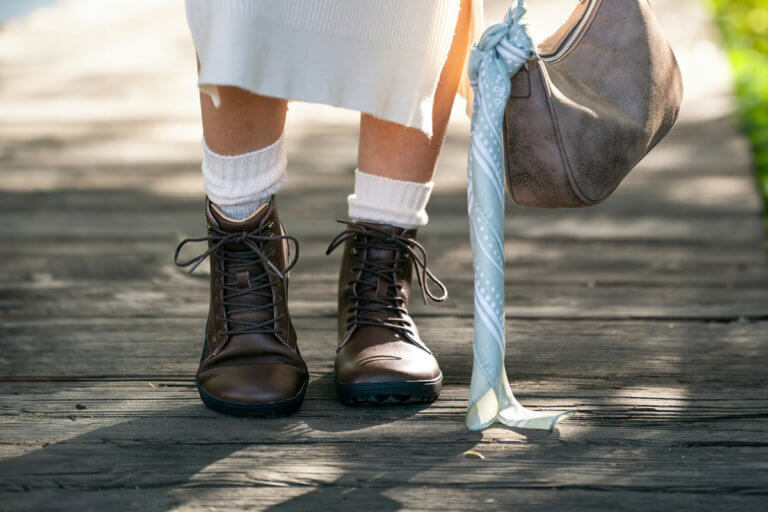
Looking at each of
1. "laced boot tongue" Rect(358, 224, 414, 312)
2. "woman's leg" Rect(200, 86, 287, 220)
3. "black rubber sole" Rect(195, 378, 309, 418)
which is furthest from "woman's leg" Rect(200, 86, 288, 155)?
"black rubber sole" Rect(195, 378, 309, 418)

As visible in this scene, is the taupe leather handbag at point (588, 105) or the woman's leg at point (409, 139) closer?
the taupe leather handbag at point (588, 105)

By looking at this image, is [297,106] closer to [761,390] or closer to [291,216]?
[291,216]

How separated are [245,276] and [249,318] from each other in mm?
58

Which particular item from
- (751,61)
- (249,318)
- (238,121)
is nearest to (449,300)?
(249,318)

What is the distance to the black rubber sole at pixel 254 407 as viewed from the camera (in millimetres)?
1131

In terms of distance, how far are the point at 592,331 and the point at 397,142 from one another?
49 centimetres

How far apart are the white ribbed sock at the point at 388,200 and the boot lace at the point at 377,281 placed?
0.02 m

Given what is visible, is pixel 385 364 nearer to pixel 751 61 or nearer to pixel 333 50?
pixel 333 50

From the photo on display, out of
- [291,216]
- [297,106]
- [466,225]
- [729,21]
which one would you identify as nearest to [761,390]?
[466,225]

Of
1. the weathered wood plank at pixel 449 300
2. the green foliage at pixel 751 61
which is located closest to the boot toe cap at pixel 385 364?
the weathered wood plank at pixel 449 300

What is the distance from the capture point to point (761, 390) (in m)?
1.22

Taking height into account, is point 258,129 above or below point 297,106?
below

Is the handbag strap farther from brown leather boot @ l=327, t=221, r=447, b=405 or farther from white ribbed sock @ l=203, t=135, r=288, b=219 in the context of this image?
white ribbed sock @ l=203, t=135, r=288, b=219

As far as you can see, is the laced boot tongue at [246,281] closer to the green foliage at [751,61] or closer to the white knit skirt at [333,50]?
the white knit skirt at [333,50]
